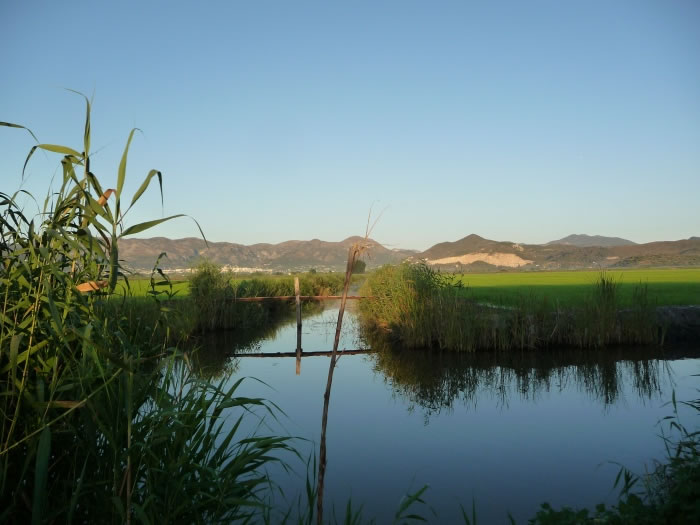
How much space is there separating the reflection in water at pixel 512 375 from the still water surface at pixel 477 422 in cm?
3

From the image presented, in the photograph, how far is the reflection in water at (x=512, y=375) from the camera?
7.83 metres

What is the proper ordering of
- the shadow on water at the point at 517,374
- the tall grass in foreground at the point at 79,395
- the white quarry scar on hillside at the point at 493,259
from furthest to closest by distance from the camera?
the white quarry scar on hillside at the point at 493,259 < the shadow on water at the point at 517,374 < the tall grass in foreground at the point at 79,395

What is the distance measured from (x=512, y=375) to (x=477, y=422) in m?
2.91

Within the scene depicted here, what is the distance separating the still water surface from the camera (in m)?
4.54

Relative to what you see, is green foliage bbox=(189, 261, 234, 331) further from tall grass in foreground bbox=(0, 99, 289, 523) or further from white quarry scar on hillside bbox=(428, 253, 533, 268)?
white quarry scar on hillside bbox=(428, 253, 533, 268)

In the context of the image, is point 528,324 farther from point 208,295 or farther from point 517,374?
point 208,295

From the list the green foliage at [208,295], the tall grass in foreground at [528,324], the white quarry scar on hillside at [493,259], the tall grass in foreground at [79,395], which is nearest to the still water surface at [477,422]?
the tall grass in foreground at [528,324]

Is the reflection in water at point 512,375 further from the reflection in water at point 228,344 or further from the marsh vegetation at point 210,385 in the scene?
the reflection in water at point 228,344

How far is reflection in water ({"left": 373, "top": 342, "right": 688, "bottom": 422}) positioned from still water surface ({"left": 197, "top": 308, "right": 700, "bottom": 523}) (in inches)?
1.2

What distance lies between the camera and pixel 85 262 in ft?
9.15

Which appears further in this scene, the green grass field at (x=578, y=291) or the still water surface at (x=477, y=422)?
the green grass field at (x=578, y=291)

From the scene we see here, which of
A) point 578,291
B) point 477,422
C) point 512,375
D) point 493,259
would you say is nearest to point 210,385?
point 477,422

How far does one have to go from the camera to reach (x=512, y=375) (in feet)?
30.1

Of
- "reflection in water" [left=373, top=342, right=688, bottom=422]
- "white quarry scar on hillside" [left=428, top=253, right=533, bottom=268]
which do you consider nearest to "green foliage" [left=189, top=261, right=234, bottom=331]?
"reflection in water" [left=373, top=342, right=688, bottom=422]
